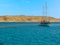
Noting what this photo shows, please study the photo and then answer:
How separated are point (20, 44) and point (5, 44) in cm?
231

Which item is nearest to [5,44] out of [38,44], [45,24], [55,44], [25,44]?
[25,44]

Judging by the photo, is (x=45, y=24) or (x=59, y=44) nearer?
(x=59, y=44)

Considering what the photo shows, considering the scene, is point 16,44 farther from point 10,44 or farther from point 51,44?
point 51,44

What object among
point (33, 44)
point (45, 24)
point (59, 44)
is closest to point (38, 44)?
point (33, 44)

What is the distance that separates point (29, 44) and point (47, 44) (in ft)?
8.95

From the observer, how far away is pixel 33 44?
3316 centimetres

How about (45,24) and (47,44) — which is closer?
(47,44)

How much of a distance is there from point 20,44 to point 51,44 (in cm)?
470

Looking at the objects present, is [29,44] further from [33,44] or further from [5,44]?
[5,44]

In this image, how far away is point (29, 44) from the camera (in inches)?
1286

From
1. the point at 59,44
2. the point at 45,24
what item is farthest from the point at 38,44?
the point at 45,24

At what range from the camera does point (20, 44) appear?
1300 inches

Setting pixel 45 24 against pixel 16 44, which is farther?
pixel 45 24

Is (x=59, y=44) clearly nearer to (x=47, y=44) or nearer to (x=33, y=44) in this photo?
(x=47, y=44)
